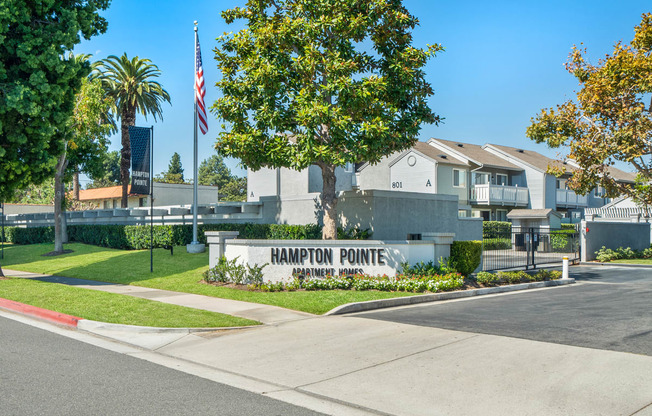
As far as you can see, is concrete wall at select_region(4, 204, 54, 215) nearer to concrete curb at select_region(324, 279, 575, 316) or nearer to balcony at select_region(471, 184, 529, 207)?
balcony at select_region(471, 184, 529, 207)

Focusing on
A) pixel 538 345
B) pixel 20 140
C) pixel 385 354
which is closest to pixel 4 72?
pixel 20 140

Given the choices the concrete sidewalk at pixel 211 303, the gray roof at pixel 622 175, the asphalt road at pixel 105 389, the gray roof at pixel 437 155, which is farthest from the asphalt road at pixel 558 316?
the gray roof at pixel 622 175

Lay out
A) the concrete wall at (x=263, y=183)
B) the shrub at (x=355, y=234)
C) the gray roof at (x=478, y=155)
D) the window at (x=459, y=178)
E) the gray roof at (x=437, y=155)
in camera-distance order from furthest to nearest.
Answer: the gray roof at (x=478, y=155), the window at (x=459, y=178), the gray roof at (x=437, y=155), the concrete wall at (x=263, y=183), the shrub at (x=355, y=234)

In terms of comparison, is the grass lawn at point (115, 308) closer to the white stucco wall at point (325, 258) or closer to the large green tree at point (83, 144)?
the white stucco wall at point (325, 258)

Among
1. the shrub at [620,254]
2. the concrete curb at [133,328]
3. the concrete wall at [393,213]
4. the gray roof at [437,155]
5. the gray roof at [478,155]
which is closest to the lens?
the concrete curb at [133,328]

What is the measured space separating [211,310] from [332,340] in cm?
404

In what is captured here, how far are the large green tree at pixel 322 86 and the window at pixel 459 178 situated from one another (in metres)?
24.9

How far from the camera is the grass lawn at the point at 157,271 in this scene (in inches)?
552

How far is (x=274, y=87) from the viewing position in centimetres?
1734

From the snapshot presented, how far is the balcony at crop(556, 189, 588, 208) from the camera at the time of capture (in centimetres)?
4641

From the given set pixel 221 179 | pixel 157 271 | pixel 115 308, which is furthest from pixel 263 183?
pixel 221 179

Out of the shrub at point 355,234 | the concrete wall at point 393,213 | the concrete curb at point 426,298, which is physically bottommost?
the concrete curb at point 426,298

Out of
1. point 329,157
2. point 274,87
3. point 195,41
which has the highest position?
point 195,41

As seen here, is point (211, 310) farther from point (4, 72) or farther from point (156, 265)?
point (4, 72)
